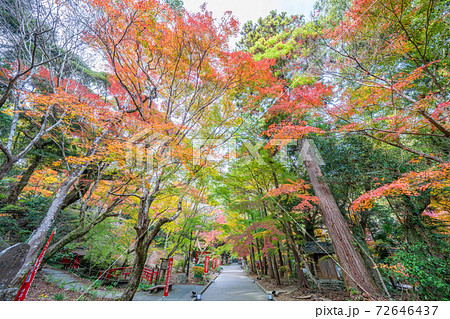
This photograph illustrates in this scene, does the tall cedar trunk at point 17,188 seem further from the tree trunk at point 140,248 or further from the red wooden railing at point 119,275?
the tree trunk at point 140,248

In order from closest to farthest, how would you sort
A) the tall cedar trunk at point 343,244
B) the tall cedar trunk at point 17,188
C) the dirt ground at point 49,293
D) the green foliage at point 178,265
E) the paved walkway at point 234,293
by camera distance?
the tall cedar trunk at point 343,244
the dirt ground at point 49,293
the paved walkway at point 234,293
the tall cedar trunk at point 17,188
the green foliage at point 178,265

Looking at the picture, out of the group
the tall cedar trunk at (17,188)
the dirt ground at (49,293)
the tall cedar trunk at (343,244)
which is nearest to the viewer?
the tall cedar trunk at (343,244)

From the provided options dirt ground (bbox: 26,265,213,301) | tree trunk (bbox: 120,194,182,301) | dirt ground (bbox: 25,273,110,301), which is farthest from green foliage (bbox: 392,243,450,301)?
dirt ground (bbox: 25,273,110,301)

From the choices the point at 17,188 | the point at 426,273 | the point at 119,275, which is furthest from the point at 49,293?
the point at 426,273

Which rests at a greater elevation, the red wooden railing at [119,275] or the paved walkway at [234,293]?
the red wooden railing at [119,275]

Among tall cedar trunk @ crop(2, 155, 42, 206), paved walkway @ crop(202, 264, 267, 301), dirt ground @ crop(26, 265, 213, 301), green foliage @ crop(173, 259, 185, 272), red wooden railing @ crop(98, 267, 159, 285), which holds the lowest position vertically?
paved walkway @ crop(202, 264, 267, 301)

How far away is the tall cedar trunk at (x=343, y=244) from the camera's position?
4.32 meters

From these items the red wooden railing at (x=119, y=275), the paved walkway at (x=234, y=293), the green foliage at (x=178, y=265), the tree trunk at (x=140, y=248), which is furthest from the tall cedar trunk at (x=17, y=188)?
the green foliage at (x=178, y=265)

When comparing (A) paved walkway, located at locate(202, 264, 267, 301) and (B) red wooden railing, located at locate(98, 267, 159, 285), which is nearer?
(A) paved walkway, located at locate(202, 264, 267, 301)

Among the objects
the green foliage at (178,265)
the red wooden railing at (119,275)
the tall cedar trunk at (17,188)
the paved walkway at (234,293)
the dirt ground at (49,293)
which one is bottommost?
the paved walkway at (234,293)

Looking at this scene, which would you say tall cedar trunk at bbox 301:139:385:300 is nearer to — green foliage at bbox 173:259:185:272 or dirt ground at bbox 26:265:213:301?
dirt ground at bbox 26:265:213:301

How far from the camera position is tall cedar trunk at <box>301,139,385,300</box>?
432cm

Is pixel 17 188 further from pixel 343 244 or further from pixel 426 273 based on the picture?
pixel 426 273

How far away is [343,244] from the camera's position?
4977 mm
